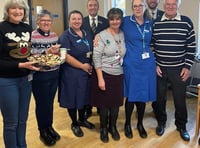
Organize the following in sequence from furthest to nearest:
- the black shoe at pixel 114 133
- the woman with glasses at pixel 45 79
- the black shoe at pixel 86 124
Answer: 1. the black shoe at pixel 86 124
2. the black shoe at pixel 114 133
3. the woman with glasses at pixel 45 79

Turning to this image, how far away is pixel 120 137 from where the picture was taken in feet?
9.52

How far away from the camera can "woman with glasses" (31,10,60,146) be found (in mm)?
2424

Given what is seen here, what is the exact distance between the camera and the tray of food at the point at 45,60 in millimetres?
2123

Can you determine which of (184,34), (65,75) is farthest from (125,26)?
(65,75)

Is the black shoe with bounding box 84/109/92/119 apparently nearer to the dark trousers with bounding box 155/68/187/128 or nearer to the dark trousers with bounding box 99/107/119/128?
the dark trousers with bounding box 99/107/119/128

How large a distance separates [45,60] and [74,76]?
59 cm

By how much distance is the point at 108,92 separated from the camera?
106 inches

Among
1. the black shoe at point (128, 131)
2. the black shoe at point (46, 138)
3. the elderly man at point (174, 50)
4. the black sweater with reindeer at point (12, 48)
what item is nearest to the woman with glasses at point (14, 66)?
the black sweater with reindeer at point (12, 48)

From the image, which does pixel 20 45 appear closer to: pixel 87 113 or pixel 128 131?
pixel 128 131

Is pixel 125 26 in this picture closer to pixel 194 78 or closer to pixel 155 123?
pixel 155 123

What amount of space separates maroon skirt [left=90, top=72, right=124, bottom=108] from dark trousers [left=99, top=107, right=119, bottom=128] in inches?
3.2

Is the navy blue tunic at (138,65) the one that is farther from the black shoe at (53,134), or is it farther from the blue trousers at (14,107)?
the blue trousers at (14,107)

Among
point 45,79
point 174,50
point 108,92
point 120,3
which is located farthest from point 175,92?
point 120,3

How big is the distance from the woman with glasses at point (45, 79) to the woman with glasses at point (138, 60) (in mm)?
725
